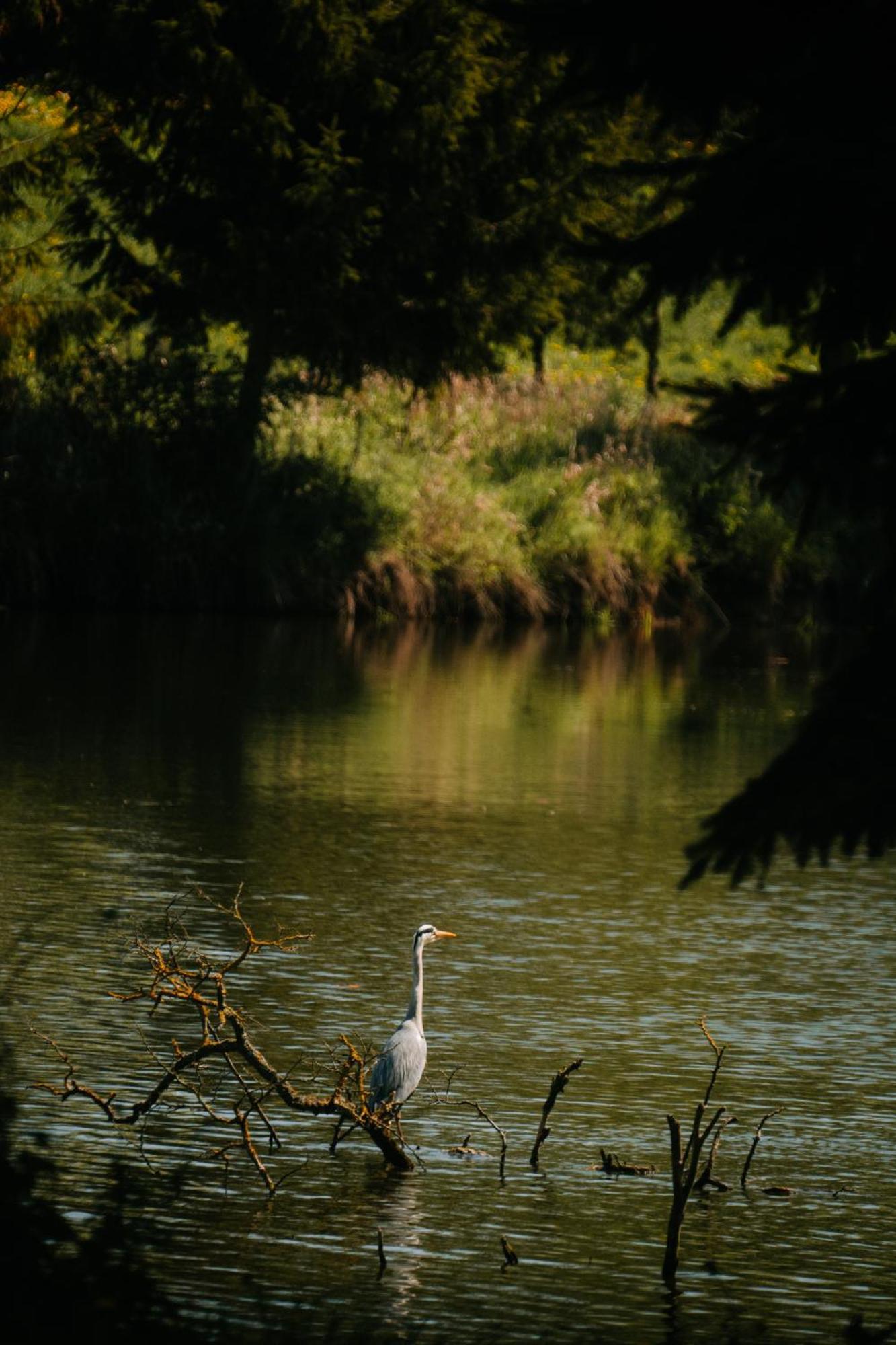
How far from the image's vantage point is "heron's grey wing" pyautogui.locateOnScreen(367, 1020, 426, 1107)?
33.4 ft

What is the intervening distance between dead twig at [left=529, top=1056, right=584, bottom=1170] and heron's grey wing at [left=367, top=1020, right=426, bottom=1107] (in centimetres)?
57

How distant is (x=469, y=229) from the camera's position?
3738 cm

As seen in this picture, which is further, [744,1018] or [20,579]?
[20,579]

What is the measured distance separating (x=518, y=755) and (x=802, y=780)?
19.9 meters

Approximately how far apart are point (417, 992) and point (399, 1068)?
68cm

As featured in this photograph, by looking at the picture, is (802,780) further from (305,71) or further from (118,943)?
(305,71)

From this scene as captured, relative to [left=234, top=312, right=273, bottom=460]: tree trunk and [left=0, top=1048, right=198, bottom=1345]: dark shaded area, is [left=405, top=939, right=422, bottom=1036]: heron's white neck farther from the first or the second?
[left=234, top=312, right=273, bottom=460]: tree trunk

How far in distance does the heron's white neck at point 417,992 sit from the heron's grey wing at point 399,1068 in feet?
0.38

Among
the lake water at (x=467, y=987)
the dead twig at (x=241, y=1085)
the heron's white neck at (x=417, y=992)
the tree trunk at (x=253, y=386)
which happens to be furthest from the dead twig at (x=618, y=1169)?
the tree trunk at (x=253, y=386)

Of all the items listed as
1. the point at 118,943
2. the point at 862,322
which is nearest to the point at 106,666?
the point at 118,943

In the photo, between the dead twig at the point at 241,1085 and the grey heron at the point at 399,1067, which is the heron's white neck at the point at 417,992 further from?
the dead twig at the point at 241,1085

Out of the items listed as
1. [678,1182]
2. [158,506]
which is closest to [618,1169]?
[678,1182]

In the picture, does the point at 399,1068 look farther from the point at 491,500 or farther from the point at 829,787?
the point at 491,500

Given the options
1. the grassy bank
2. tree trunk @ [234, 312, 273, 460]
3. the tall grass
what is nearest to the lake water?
the grassy bank
